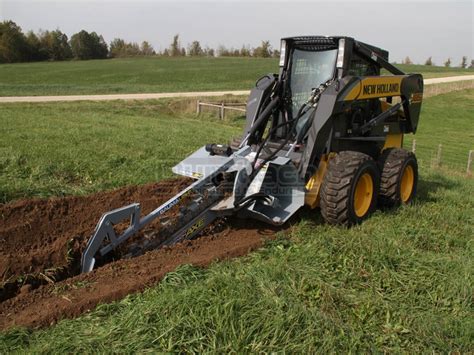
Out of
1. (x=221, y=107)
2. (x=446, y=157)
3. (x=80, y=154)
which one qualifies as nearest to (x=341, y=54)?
(x=80, y=154)

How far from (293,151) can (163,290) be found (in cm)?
268

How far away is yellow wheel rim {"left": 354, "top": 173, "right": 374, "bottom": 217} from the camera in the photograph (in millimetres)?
5980

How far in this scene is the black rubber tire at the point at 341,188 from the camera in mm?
5430

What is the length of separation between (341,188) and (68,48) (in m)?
78.9

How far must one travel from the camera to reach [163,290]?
13.1 ft

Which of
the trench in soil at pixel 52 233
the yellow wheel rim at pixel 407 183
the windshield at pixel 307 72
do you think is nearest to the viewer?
the trench in soil at pixel 52 233

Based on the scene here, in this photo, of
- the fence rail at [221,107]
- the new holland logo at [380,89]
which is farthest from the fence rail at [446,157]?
the new holland logo at [380,89]

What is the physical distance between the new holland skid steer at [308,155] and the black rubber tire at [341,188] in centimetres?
1

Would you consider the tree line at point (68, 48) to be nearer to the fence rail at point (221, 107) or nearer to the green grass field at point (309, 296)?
the fence rail at point (221, 107)

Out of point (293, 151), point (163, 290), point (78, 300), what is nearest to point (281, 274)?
point (163, 290)

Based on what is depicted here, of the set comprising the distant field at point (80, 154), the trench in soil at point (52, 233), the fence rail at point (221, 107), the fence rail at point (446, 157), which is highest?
the distant field at point (80, 154)

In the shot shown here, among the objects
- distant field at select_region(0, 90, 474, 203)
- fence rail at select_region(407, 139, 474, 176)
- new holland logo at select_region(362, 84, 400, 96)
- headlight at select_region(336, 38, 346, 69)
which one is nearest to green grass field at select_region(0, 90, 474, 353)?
distant field at select_region(0, 90, 474, 203)

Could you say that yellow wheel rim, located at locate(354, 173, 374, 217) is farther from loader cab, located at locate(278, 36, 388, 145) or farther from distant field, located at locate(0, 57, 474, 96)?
distant field, located at locate(0, 57, 474, 96)

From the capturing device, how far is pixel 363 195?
6074 millimetres
